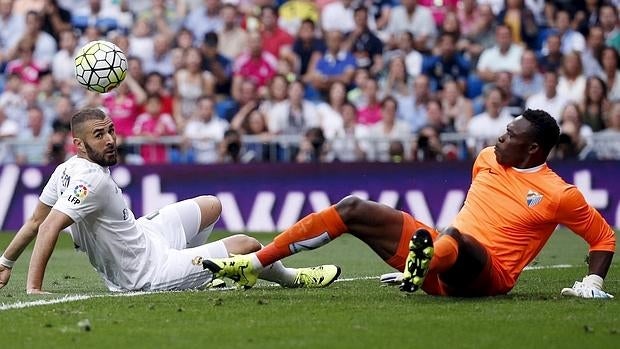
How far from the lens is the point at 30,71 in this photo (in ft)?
73.8

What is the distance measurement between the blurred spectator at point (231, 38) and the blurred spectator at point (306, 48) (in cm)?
102

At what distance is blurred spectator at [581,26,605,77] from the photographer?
2106 cm

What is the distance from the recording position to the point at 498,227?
9.25 metres

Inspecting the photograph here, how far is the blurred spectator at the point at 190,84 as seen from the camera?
2134 centimetres

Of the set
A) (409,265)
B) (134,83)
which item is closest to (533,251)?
(409,265)

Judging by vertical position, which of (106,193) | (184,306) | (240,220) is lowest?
(240,220)

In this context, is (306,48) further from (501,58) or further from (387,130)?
(501,58)

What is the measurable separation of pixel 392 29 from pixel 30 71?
6388mm

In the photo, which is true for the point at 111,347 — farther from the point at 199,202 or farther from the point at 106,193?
the point at 199,202

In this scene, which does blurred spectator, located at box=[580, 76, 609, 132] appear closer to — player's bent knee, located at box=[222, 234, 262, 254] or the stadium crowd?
the stadium crowd

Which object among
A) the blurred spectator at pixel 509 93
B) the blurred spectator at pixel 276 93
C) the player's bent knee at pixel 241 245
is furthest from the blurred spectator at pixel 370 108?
the player's bent knee at pixel 241 245

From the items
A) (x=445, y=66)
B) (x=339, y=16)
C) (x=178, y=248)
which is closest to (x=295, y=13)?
(x=339, y=16)

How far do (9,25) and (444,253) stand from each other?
55.7ft

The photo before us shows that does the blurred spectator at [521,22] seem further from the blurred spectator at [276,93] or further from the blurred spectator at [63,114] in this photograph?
the blurred spectator at [63,114]
